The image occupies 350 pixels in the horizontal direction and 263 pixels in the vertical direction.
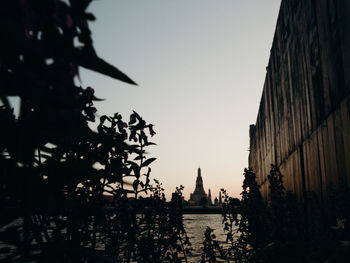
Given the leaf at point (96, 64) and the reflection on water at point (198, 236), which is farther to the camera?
the reflection on water at point (198, 236)

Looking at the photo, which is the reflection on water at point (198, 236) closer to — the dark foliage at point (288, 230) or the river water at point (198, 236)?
the river water at point (198, 236)

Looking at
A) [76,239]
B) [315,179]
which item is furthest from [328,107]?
[76,239]

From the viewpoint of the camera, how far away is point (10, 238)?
919 millimetres

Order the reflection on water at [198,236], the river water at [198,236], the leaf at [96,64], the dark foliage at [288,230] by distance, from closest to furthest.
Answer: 1. the leaf at [96,64]
2. the dark foliage at [288,230]
3. the river water at [198,236]
4. the reflection on water at [198,236]

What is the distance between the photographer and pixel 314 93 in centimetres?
629

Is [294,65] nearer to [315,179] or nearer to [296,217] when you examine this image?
[315,179]

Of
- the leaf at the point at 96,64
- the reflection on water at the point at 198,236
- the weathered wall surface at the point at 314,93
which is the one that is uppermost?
the weathered wall surface at the point at 314,93

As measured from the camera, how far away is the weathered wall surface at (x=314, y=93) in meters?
4.69

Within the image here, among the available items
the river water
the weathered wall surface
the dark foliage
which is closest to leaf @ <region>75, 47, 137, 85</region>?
the dark foliage

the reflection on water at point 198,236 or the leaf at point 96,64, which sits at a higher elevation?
the leaf at point 96,64

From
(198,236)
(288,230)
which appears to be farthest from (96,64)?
(198,236)

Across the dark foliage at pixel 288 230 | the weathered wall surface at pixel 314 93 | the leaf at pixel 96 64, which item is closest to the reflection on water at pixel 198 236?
the dark foliage at pixel 288 230

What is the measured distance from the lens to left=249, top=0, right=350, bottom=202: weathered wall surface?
15.4 ft

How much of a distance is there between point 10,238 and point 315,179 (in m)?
6.57
